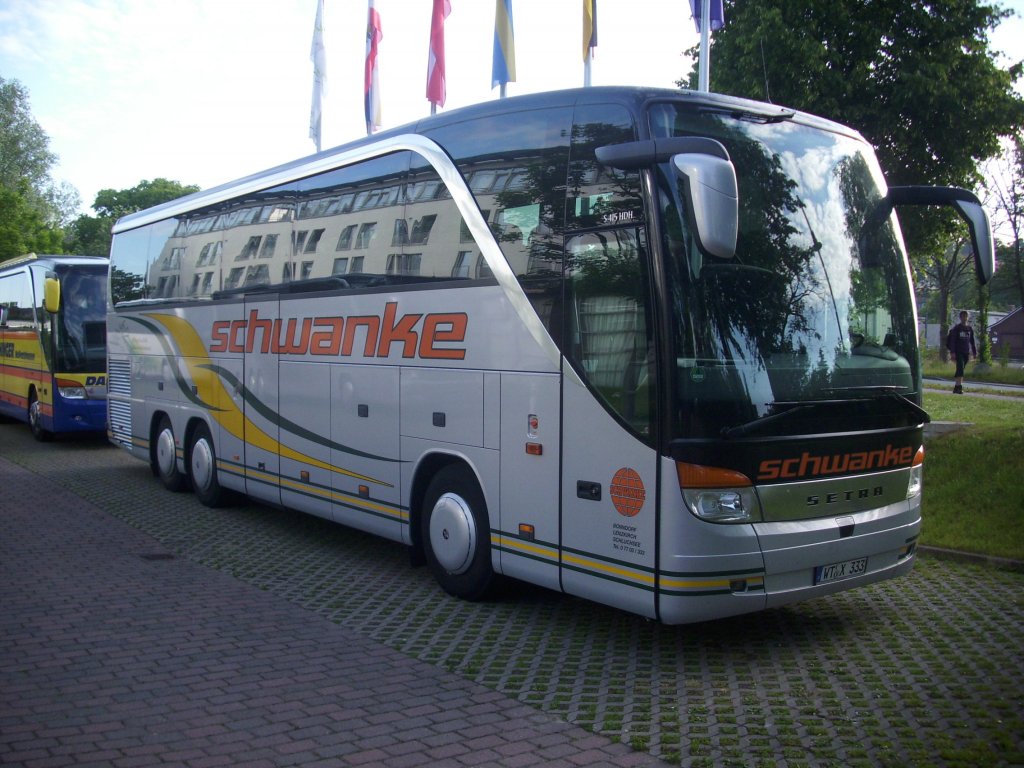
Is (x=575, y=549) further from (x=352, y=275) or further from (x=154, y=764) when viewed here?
(x=352, y=275)

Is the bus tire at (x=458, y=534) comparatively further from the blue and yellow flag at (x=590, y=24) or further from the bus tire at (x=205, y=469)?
the blue and yellow flag at (x=590, y=24)

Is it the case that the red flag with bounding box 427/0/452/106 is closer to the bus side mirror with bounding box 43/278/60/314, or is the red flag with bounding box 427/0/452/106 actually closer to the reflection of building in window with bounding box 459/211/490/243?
the bus side mirror with bounding box 43/278/60/314

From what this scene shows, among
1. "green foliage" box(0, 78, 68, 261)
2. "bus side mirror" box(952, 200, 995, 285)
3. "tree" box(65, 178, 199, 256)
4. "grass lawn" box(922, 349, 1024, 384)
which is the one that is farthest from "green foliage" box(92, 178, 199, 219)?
"bus side mirror" box(952, 200, 995, 285)

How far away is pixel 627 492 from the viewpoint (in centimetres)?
621

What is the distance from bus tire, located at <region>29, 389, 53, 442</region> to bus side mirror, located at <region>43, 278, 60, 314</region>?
8.33 ft

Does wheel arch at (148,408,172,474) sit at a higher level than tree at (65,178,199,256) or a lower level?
lower

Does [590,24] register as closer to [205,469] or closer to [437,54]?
[437,54]

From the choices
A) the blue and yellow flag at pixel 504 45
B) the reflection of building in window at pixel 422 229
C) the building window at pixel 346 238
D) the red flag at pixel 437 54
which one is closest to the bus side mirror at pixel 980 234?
the reflection of building in window at pixel 422 229

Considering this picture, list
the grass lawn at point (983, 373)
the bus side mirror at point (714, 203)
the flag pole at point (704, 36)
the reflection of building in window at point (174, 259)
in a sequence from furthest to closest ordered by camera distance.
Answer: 1. the grass lawn at point (983, 373)
2. the reflection of building in window at point (174, 259)
3. the flag pole at point (704, 36)
4. the bus side mirror at point (714, 203)

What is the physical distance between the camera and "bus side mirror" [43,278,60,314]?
17.8 meters

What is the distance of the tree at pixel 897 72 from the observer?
13.9 m

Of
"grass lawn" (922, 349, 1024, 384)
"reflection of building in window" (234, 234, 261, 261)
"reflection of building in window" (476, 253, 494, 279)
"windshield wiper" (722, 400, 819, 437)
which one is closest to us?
"windshield wiper" (722, 400, 819, 437)

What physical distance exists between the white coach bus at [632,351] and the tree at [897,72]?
23.6ft

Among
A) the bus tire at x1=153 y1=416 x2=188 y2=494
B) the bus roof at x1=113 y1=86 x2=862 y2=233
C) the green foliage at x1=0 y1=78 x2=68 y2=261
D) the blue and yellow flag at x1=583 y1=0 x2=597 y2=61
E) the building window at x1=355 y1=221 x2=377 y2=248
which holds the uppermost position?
the green foliage at x1=0 y1=78 x2=68 y2=261
